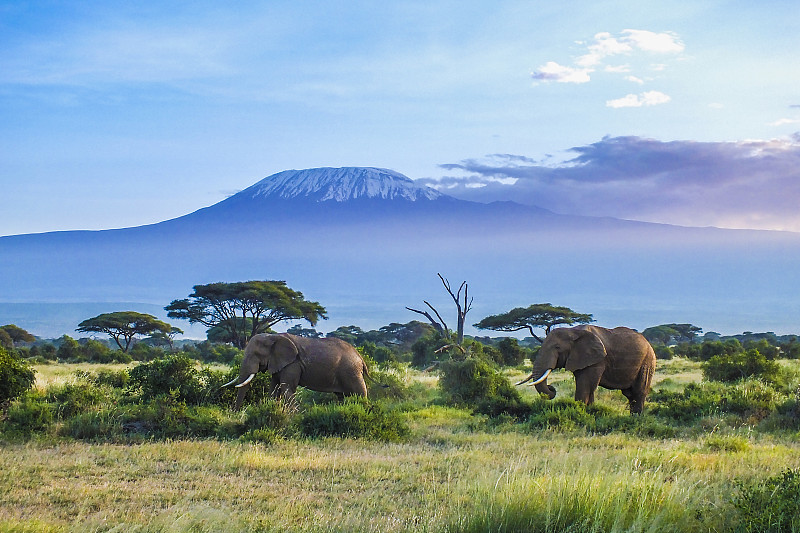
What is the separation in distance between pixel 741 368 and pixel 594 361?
1028 cm

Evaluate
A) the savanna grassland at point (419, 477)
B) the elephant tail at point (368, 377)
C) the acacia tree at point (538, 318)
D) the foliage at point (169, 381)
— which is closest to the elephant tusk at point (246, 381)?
the foliage at point (169, 381)

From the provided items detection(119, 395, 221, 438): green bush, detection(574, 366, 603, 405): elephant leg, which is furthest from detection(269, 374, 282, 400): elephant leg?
detection(574, 366, 603, 405): elephant leg

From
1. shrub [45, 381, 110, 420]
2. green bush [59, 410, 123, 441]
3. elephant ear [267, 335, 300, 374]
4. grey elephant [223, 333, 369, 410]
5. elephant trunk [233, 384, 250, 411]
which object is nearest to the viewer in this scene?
green bush [59, 410, 123, 441]

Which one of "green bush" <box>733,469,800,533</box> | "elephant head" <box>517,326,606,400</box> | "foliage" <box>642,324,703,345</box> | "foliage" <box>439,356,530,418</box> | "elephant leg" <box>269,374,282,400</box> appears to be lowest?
"foliage" <box>642,324,703,345</box>

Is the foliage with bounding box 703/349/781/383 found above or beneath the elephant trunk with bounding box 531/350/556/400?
beneath

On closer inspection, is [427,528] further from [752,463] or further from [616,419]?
[616,419]

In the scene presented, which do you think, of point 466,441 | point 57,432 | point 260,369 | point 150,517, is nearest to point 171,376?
point 260,369

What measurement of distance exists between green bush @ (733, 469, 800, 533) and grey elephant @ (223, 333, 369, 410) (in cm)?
956

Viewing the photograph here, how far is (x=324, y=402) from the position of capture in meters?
16.4

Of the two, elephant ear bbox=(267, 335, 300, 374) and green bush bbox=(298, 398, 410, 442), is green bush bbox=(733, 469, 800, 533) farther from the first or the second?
elephant ear bbox=(267, 335, 300, 374)

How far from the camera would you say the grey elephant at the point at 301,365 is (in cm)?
1487

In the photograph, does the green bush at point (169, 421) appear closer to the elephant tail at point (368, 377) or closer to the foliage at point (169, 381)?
the foliage at point (169, 381)

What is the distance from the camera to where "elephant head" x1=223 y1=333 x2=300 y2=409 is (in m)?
14.8

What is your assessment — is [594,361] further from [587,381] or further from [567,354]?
[567,354]
